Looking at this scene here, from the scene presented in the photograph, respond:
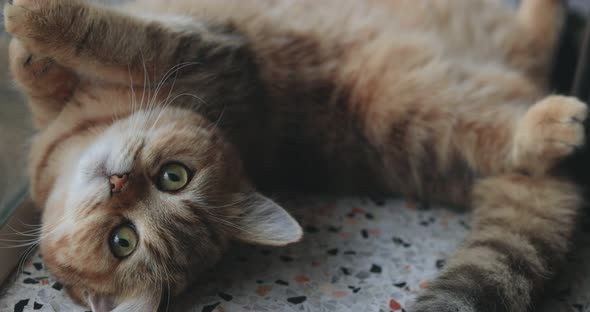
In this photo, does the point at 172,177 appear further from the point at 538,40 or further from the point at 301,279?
the point at 538,40

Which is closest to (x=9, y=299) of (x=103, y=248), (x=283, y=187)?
(x=103, y=248)

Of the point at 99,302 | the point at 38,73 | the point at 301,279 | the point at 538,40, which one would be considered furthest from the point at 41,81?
the point at 538,40

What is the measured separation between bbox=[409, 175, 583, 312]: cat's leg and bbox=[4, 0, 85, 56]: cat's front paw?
1.12 m

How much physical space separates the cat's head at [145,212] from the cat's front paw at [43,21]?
0.27m

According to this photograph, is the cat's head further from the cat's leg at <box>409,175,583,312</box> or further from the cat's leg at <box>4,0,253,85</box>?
the cat's leg at <box>409,175,583,312</box>

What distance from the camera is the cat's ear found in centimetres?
141

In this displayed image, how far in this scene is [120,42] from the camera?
1.45 meters

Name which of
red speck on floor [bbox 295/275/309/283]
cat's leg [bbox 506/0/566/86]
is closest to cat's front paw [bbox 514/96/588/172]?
cat's leg [bbox 506/0/566/86]

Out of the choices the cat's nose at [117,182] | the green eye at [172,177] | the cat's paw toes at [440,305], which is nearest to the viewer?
the cat's paw toes at [440,305]

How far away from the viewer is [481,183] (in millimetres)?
1698

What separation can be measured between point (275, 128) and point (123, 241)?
0.68 metres

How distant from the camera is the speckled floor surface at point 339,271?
55.3 inches

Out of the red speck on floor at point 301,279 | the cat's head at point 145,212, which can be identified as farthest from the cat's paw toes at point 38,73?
the red speck on floor at point 301,279

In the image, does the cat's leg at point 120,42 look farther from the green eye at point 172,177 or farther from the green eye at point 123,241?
the green eye at point 123,241
